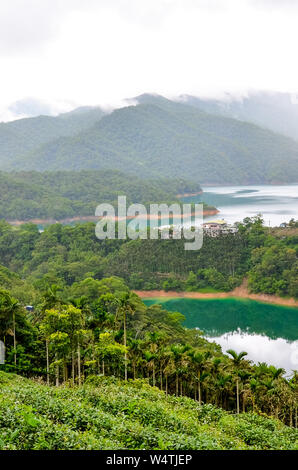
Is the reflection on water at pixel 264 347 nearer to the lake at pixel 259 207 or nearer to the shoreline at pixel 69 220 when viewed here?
the lake at pixel 259 207

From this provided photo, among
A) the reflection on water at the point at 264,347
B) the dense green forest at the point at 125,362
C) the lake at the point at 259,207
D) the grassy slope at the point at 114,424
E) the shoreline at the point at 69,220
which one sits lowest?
the reflection on water at the point at 264,347

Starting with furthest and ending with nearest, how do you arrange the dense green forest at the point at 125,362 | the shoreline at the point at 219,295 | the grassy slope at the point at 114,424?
the shoreline at the point at 219,295 → the dense green forest at the point at 125,362 → the grassy slope at the point at 114,424

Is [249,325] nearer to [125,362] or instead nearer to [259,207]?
[125,362]

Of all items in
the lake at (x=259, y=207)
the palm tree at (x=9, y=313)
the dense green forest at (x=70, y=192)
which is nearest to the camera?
the palm tree at (x=9, y=313)

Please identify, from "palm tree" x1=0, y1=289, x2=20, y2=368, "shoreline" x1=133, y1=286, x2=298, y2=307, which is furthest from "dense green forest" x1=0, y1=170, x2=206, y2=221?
"palm tree" x1=0, y1=289, x2=20, y2=368

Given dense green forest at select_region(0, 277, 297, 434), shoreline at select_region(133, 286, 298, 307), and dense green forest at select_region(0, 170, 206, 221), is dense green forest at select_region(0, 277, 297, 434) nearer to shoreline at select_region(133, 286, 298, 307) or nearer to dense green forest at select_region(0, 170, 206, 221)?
shoreline at select_region(133, 286, 298, 307)

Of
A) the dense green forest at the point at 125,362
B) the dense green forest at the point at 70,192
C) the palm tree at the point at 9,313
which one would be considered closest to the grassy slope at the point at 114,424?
the dense green forest at the point at 125,362

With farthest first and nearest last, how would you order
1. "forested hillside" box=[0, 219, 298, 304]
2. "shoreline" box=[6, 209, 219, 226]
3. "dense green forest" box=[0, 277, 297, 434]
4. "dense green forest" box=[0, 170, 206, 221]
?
"dense green forest" box=[0, 170, 206, 221] → "shoreline" box=[6, 209, 219, 226] → "forested hillside" box=[0, 219, 298, 304] → "dense green forest" box=[0, 277, 297, 434]

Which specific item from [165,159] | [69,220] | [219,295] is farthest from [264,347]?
[165,159]
